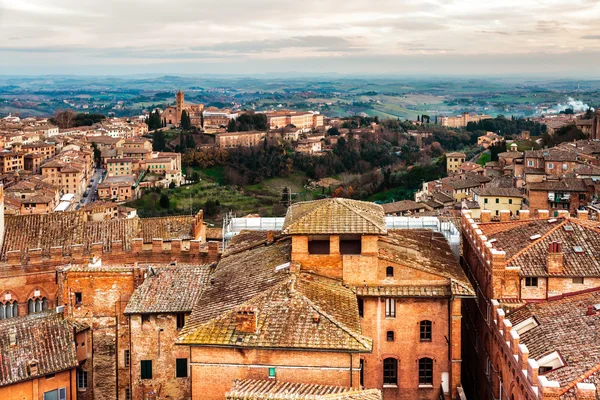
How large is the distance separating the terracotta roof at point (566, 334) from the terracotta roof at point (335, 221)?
5125mm

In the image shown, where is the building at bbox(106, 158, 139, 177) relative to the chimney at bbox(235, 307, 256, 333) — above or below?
below

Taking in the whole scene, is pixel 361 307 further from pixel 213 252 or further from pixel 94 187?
pixel 94 187

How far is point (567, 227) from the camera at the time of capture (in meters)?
23.8

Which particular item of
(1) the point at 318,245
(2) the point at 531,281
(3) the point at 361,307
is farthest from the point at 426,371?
(1) the point at 318,245

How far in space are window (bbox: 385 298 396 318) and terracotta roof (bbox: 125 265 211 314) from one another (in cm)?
607

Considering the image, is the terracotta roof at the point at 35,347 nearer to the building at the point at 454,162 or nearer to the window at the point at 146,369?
the window at the point at 146,369

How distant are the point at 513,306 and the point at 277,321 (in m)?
7.90

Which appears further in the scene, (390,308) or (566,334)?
(390,308)

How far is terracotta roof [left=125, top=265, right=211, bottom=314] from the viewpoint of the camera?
22.2 metres

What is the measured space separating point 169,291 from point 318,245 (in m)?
5.28

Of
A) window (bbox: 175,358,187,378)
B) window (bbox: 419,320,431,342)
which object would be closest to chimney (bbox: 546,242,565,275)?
window (bbox: 419,320,431,342)

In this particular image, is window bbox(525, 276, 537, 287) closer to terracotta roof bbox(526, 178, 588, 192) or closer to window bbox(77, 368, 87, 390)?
window bbox(77, 368, 87, 390)

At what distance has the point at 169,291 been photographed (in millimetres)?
23031

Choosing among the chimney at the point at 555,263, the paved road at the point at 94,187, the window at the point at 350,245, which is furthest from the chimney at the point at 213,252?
the paved road at the point at 94,187
